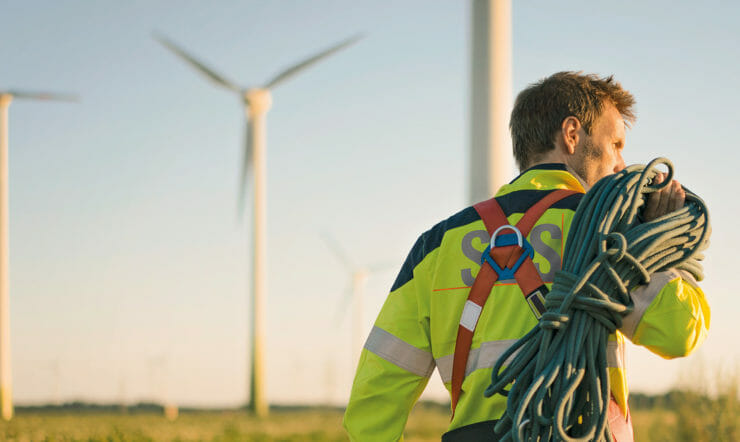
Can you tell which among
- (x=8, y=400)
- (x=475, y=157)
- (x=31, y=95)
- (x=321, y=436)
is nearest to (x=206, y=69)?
(x=31, y=95)

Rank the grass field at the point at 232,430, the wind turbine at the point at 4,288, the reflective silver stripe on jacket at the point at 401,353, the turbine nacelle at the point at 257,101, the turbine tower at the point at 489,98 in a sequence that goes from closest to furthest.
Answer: the reflective silver stripe on jacket at the point at 401,353, the turbine tower at the point at 489,98, the grass field at the point at 232,430, the wind turbine at the point at 4,288, the turbine nacelle at the point at 257,101

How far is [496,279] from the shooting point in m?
3.56

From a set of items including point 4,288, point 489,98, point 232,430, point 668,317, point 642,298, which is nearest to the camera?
point 668,317

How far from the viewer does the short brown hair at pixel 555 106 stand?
3877mm

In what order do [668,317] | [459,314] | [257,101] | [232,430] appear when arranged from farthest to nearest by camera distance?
[257,101]
[232,430]
[459,314]
[668,317]

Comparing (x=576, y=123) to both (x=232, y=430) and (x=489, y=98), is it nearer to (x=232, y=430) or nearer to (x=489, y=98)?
(x=489, y=98)

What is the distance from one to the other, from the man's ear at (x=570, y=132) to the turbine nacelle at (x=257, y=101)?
89.6 feet

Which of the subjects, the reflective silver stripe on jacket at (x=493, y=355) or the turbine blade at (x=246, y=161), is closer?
the reflective silver stripe on jacket at (x=493, y=355)

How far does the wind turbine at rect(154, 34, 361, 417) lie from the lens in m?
28.7

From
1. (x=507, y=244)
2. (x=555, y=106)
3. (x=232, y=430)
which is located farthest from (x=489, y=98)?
(x=232, y=430)

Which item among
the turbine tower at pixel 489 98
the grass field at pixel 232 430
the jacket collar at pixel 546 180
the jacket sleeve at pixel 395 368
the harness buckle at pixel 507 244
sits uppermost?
the turbine tower at pixel 489 98

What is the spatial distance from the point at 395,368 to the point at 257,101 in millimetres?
28320

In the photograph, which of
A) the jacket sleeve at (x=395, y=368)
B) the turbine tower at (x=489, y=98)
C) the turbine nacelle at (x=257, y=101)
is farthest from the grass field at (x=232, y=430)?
the turbine nacelle at (x=257, y=101)

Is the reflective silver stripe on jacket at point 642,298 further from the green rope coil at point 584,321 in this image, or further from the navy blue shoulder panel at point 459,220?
the navy blue shoulder panel at point 459,220
